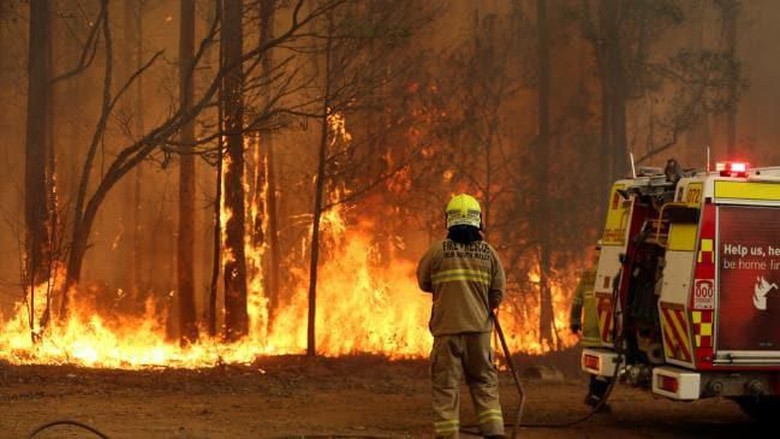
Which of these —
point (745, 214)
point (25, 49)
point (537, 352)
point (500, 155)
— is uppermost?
point (25, 49)

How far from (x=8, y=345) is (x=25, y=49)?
16.7 meters

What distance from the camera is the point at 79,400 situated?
1117 centimetres

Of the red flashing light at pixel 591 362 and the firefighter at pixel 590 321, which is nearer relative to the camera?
the red flashing light at pixel 591 362

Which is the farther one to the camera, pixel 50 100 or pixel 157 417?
pixel 50 100

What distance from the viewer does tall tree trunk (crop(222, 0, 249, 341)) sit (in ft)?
57.6

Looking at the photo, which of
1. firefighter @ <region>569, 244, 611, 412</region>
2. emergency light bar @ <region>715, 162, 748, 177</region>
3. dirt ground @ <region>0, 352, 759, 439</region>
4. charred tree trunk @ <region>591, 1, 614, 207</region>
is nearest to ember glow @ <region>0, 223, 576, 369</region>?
dirt ground @ <region>0, 352, 759, 439</region>

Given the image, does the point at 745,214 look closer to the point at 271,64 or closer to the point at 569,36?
the point at 271,64

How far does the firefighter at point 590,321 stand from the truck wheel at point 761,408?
1291 mm

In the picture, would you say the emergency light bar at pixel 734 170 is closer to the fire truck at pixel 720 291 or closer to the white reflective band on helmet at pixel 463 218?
the fire truck at pixel 720 291

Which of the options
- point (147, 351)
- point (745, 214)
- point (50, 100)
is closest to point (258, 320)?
point (147, 351)

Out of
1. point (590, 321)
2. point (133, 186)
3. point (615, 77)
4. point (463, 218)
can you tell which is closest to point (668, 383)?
point (590, 321)

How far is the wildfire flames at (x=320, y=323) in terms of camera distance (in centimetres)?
1620

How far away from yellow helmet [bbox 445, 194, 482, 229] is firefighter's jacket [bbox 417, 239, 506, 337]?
0.16m

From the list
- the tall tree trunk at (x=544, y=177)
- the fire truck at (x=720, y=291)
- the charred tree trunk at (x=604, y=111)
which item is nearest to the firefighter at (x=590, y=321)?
the fire truck at (x=720, y=291)
